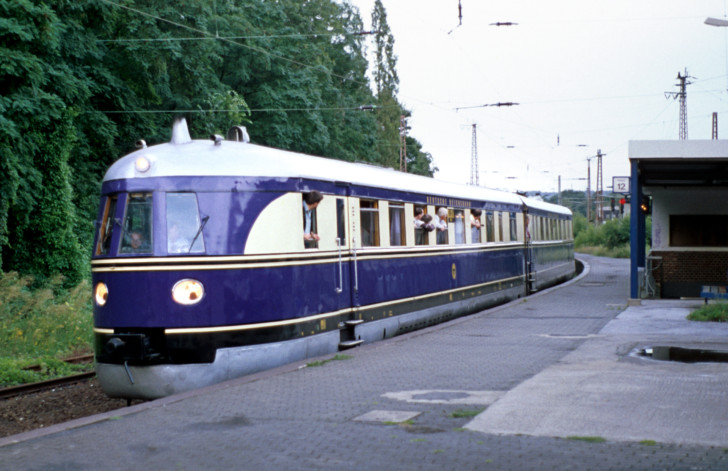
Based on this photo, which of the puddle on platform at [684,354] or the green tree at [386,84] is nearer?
the puddle on platform at [684,354]

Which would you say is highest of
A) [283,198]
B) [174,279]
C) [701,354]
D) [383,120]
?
[383,120]

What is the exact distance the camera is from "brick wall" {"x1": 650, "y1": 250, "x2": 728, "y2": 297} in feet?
80.4

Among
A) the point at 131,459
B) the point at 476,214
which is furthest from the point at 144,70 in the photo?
the point at 131,459

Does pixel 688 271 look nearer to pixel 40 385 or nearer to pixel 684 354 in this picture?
pixel 684 354

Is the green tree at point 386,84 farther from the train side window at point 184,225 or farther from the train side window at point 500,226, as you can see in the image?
the train side window at point 184,225

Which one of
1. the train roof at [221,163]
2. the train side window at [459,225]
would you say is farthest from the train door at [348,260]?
the train side window at [459,225]

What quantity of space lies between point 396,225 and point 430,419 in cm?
781

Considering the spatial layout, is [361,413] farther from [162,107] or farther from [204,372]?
[162,107]

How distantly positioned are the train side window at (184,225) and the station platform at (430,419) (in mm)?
1648

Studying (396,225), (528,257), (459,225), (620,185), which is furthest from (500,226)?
(620,185)

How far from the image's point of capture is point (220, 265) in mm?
10797

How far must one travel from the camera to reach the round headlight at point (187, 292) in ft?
34.6

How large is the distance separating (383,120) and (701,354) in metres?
60.3

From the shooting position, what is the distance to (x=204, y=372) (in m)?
10.6
